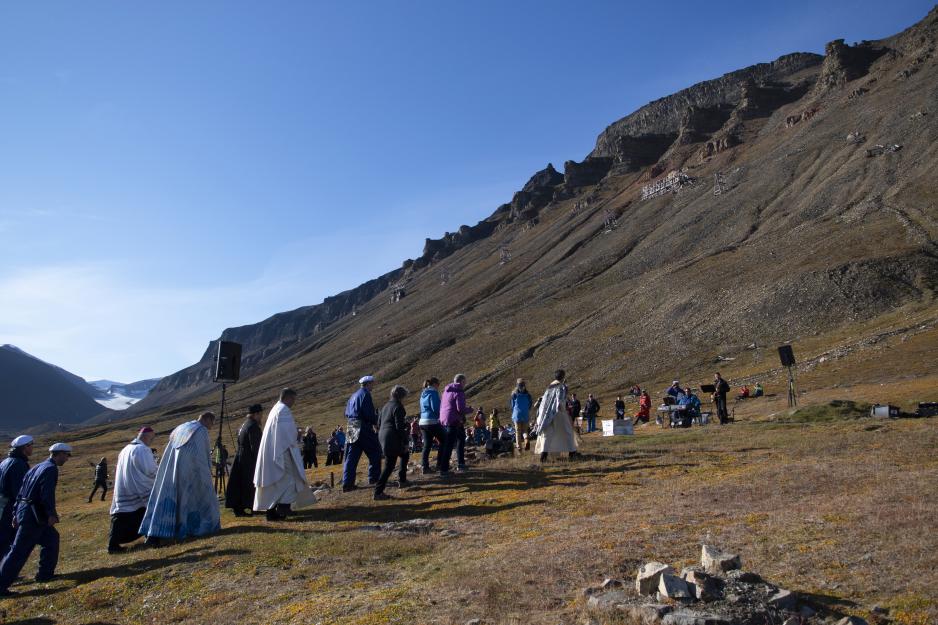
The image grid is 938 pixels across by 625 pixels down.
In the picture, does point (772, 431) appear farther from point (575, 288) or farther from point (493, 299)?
point (493, 299)

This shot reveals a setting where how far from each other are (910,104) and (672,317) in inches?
2299

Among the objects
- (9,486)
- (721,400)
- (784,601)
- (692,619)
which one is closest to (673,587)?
(692,619)

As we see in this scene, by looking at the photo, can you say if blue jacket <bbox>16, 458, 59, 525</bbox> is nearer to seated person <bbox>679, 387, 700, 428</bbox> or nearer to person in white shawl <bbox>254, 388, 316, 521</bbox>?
person in white shawl <bbox>254, 388, 316, 521</bbox>

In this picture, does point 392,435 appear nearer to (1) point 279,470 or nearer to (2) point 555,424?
(1) point 279,470

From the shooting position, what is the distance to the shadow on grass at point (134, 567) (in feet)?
27.2

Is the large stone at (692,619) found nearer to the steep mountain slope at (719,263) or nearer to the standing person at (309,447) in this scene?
the standing person at (309,447)

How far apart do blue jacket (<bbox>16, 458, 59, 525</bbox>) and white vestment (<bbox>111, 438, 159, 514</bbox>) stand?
131 cm

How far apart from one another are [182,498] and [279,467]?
Answer: 5.06 ft

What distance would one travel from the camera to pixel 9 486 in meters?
9.56

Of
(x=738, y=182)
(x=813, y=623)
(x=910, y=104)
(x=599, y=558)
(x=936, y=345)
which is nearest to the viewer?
(x=813, y=623)

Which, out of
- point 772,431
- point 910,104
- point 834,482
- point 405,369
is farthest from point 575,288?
point 834,482

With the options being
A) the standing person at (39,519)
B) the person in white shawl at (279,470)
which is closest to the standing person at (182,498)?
the person in white shawl at (279,470)

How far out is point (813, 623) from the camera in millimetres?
4562

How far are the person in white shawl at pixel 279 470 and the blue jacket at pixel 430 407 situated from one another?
3.19 m
